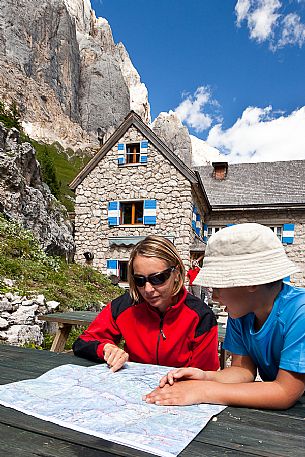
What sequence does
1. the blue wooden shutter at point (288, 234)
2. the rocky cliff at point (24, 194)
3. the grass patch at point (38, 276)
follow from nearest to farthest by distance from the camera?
1. the grass patch at point (38, 276)
2. the rocky cliff at point (24, 194)
3. the blue wooden shutter at point (288, 234)

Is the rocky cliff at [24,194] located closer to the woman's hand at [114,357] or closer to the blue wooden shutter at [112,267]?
the blue wooden shutter at [112,267]

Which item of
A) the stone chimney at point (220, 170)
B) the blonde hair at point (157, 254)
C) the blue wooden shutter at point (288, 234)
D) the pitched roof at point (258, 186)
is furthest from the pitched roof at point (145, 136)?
the blonde hair at point (157, 254)

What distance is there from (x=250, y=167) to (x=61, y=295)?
16510 millimetres

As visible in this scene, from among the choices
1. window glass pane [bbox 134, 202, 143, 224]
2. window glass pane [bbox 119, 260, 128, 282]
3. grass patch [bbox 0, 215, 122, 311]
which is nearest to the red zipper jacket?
grass patch [bbox 0, 215, 122, 311]

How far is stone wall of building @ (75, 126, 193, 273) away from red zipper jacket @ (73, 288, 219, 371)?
12250 millimetres

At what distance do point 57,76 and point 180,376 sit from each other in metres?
73.0

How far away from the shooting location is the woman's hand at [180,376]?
142 cm

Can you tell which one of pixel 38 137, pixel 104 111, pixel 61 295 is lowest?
pixel 61 295

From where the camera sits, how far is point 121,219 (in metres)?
15.5

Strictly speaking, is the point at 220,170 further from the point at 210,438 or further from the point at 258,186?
the point at 210,438

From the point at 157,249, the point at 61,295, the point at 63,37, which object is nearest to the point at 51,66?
the point at 63,37

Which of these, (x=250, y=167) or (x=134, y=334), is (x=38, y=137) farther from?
(x=134, y=334)

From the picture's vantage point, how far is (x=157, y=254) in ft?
6.79

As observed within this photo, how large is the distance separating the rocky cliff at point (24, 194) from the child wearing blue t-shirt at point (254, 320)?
9272mm
